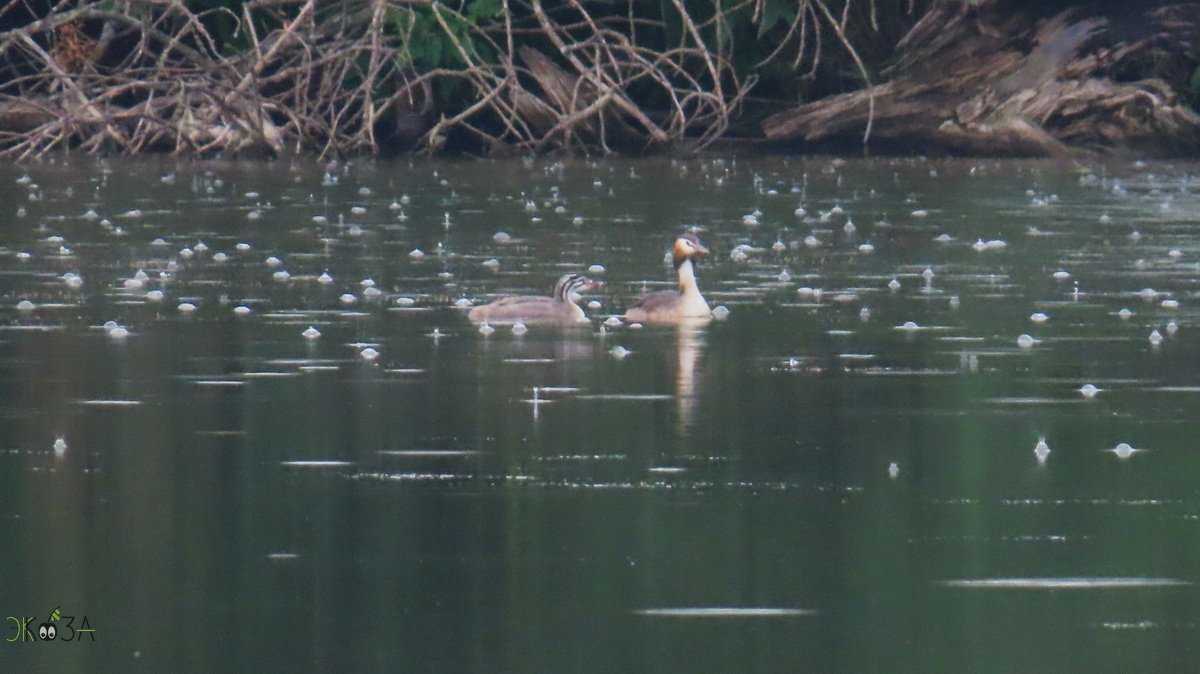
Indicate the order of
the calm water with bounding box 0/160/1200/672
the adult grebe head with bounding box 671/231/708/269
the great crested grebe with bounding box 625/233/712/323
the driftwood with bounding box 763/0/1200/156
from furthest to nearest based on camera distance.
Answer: the driftwood with bounding box 763/0/1200/156
the adult grebe head with bounding box 671/231/708/269
the great crested grebe with bounding box 625/233/712/323
the calm water with bounding box 0/160/1200/672

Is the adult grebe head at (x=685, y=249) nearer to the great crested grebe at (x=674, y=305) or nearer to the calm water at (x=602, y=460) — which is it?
the great crested grebe at (x=674, y=305)

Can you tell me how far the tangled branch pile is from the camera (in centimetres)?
2392

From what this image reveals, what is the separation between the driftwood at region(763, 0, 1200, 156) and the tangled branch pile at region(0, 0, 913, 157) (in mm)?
569

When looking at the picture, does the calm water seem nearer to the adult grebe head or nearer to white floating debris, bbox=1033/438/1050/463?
white floating debris, bbox=1033/438/1050/463

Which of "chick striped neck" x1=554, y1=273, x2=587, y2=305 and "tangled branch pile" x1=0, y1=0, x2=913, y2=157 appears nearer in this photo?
"chick striped neck" x1=554, y1=273, x2=587, y2=305

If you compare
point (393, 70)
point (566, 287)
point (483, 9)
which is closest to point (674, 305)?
point (566, 287)

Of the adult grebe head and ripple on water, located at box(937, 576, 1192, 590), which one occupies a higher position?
the adult grebe head

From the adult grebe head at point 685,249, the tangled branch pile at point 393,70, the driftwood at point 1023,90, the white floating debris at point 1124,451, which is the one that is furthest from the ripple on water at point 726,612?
the driftwood at point 1023,90

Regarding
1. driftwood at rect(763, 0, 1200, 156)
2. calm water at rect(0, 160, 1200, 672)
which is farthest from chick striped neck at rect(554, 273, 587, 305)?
driftwood at rect(763, 0, 1200, 156)

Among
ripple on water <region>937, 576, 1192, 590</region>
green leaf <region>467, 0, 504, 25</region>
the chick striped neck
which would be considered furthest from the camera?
green leaf <region>467, 0, 504, 25</region>

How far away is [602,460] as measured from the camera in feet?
26.0

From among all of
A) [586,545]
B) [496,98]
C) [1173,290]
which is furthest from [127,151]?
[586,545]

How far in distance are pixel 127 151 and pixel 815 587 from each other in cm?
2016

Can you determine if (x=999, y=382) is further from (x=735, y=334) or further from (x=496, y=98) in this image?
(x=496, y=98)
